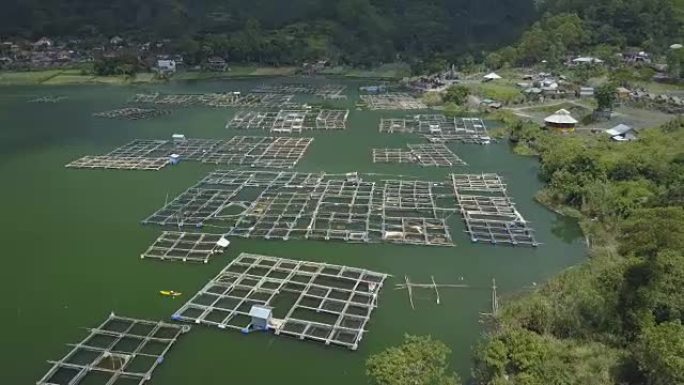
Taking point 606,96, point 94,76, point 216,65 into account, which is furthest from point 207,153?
point 216,65

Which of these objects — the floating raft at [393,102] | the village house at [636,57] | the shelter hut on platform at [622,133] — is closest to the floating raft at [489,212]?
the shelter hut on platform at [622,133]

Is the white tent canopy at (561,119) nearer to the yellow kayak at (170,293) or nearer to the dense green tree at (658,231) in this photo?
the dense green tree at (658,231)

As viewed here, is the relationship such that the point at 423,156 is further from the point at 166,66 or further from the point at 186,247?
the point at 166,66

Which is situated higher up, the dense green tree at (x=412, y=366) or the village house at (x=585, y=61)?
the dense green tree at (x=412, y=366)

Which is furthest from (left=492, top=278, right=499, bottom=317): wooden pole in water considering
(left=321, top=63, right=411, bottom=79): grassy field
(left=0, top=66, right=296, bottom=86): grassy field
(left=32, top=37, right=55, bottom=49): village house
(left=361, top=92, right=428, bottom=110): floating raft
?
(left=32, top=37, right=55, bottom=49): village house

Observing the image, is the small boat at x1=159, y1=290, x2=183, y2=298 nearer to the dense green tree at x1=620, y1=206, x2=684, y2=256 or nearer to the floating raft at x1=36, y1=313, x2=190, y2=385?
the floating raft at x1=36, y1=313, x2=190, y2=385

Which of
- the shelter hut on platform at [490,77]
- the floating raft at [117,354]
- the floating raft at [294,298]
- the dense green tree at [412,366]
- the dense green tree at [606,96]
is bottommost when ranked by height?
the shelter hut on platform at [490,77]
